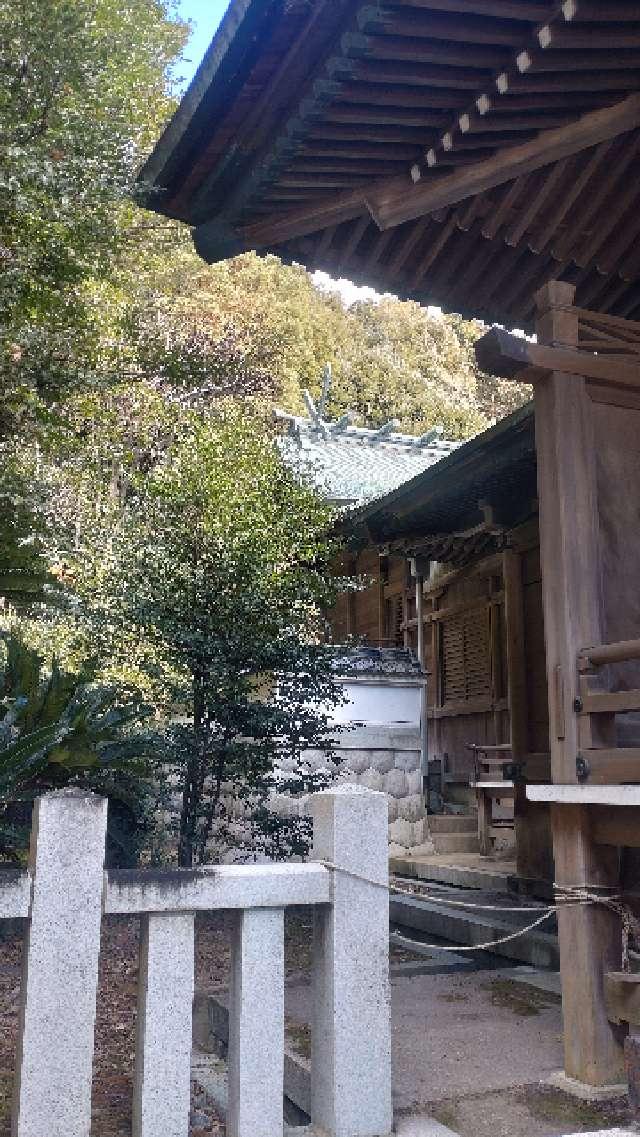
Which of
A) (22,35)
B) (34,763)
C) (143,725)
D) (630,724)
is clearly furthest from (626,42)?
(22,35)

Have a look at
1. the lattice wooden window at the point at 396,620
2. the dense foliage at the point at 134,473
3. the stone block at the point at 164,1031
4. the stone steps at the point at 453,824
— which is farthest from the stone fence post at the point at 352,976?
the lattice wooden window at the point at 396,620

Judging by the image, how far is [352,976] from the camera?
12.1 feet

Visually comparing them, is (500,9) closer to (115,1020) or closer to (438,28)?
(438,28)

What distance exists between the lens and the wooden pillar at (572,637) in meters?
4.18

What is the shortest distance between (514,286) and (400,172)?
121 cm

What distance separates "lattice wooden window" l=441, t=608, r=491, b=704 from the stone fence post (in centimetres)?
933

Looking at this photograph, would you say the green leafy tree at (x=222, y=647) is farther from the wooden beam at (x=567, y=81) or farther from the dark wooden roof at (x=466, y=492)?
the wooden beam at (x=567, y=81)

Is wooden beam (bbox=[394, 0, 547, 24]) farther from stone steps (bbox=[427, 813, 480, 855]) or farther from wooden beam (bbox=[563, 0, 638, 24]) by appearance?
stone steps (bbox=[427, 813, 480, 855])

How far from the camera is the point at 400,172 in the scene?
4672mm

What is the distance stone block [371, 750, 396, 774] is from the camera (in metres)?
12.4

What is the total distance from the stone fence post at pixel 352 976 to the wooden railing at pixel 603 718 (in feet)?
3.56

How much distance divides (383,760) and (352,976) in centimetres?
886

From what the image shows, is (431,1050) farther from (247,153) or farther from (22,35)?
(22,35)

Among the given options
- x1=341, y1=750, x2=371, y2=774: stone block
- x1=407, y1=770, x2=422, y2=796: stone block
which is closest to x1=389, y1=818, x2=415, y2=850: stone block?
x1=407, y1=770, x2=422, y2=796: stone block
